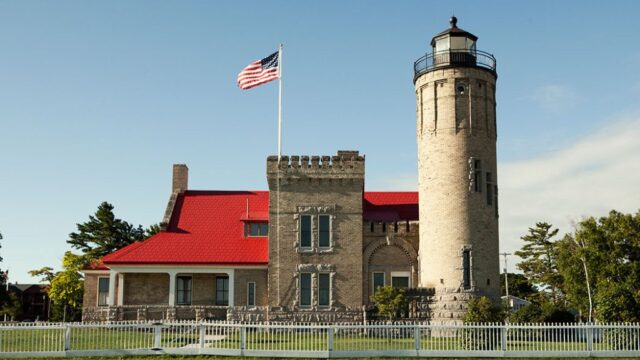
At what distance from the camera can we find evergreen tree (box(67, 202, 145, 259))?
60906mm

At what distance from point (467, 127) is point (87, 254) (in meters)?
39.2

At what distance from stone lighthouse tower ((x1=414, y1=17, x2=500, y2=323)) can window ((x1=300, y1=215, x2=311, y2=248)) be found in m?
5.82

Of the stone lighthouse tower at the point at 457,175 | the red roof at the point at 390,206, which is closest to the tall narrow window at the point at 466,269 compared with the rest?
the stone lighthouse tower at the point at 457,175

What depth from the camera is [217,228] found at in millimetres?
37656

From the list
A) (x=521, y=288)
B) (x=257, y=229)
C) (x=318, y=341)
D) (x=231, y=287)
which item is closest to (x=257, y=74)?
(x=257, y=229)

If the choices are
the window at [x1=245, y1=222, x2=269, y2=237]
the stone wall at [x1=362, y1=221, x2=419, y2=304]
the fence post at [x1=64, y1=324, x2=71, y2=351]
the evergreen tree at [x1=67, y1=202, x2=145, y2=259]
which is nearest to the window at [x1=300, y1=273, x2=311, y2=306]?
the stone wall at [x1=362, y1=221, x2=419, y2=304]

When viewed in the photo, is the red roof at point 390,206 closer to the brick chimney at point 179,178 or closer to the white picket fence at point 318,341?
the brick chimney at point 179,178

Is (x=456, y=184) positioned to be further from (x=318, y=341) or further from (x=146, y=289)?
(x=146, y=289)

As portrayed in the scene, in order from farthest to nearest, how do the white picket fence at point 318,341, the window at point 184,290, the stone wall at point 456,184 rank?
the window at point 184,290, the stone wall at point 456,184, the white picket fence at point 318,341

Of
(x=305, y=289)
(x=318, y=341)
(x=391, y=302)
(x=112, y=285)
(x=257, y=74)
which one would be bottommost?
(x=318, y=341)

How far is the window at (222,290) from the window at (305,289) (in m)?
4.50

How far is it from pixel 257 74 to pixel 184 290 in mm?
12316

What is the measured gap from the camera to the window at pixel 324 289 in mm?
33875

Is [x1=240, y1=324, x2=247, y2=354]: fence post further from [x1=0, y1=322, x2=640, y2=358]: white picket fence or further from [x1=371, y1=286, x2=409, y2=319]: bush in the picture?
[x1=371, y1=286, x2=409, y2=319]: bush
